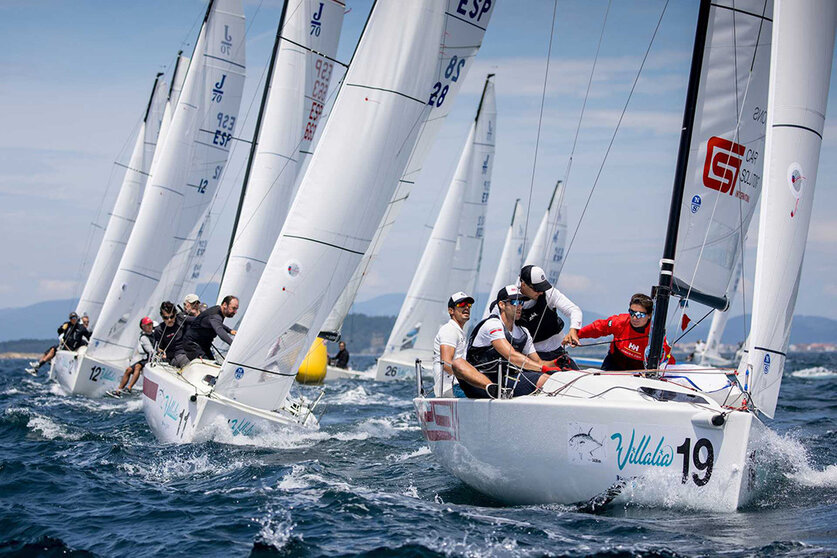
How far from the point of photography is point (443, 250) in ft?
79.9

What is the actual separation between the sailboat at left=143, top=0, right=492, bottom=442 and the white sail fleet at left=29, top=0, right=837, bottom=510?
0.02 m

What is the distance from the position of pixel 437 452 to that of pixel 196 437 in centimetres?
272

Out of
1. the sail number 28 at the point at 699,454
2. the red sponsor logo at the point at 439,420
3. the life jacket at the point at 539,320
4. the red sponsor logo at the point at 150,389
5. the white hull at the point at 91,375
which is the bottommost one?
the white hull at the point at 91,375

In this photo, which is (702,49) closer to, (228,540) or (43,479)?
(228,540)

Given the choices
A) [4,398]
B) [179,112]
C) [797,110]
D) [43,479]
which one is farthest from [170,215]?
[797,110]

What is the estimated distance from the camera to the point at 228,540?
530cm

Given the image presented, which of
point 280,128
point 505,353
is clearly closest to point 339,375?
point 280,128

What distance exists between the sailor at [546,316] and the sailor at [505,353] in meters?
0.27

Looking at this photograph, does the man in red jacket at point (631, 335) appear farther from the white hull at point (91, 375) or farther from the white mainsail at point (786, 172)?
the white hull at point (91, 375)

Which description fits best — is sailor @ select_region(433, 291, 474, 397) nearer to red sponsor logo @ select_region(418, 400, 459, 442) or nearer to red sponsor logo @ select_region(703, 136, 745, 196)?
red sponsor logo @ select_region(418, 400, 459, 442)

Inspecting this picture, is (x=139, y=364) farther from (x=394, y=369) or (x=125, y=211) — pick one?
(x=394, y=369)

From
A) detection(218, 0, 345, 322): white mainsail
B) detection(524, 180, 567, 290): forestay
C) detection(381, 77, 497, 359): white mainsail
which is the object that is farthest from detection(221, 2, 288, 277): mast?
detection(524, 180, 567, 290): forestay

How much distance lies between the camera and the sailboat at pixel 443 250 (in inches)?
952

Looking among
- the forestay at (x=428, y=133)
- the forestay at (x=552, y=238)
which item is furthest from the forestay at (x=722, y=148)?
the forestay at (x=552, y=238)
